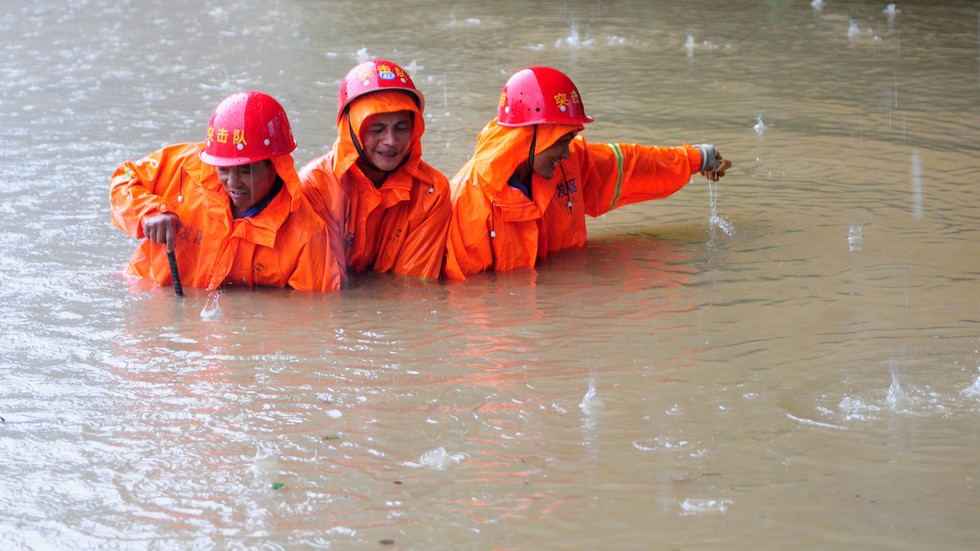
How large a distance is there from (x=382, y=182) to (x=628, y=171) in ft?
4.37

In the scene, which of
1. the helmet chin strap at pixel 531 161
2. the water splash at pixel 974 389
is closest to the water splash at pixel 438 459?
→ the water splash at pixel 974 389

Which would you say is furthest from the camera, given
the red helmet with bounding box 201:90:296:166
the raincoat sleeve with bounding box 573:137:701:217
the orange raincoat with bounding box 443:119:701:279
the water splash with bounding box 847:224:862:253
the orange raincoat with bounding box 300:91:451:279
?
the raincoat sleeve with bounding box 573:137:701:217

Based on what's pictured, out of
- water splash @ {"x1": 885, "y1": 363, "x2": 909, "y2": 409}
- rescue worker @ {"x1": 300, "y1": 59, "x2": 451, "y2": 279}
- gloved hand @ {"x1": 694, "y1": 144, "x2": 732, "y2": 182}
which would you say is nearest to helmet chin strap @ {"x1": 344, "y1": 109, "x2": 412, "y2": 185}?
rescue worker @ {"x1": 300, "y1": 59, "x2": 451, "y2": 279}

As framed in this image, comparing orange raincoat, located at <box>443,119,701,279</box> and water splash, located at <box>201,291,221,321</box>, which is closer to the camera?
water splash, located at <box>201,291,221,321</box>

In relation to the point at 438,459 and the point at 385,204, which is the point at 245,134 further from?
the point at 438,459

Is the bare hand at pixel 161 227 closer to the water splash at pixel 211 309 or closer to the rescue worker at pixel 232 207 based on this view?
the rescue worker at pixel 232 207

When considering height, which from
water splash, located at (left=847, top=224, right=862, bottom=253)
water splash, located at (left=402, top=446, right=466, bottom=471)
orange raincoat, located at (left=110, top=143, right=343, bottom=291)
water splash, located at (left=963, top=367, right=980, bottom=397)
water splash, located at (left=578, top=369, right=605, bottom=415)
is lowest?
water splash, located at (left=402, top=446, right=466, bottom=471)

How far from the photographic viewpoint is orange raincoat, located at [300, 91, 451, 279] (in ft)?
17.8

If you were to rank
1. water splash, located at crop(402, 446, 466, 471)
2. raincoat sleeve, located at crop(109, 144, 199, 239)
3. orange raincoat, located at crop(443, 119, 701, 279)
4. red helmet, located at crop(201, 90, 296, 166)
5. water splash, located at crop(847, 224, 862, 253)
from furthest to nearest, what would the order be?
water splash, located at crop(847, 224, 862, 253) → orange raincoat, located at crop(443, 119, 701, 279) → raincoat sleeve, located at crop(109, 144, 199, 239) → red helmet, located at crop(201, 90, 296, 166) → water splash, located at crop(402, 446, 466, 471)

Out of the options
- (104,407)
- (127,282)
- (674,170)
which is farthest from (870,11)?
(104,407)

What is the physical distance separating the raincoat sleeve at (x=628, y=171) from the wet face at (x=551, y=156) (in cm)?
37

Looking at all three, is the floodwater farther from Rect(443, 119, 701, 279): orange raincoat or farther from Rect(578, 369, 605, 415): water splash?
Rect(443, 119, 701, 279): orange raincoat

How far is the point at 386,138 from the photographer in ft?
17.6

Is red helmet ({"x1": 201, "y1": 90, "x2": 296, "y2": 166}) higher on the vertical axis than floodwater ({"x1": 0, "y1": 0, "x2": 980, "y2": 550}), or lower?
higher
